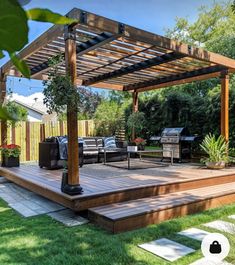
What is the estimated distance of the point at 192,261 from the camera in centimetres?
295

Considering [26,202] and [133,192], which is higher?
[133,192]

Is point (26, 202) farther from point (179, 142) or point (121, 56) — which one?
point (179, 142)

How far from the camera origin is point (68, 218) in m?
4.46

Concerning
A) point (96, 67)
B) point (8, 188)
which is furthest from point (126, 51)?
point (8, 188)

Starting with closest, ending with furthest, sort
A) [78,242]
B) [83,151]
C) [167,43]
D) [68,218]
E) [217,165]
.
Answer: [78,242]
[68,218]
[167,43]
[217,165]
[83,151]

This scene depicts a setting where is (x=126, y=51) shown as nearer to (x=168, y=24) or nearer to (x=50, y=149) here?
(x=50, y=149)

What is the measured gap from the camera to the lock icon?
1418mm

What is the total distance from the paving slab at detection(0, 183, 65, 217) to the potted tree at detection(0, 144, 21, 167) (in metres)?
1.10

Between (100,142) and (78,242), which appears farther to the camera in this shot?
(100,142)

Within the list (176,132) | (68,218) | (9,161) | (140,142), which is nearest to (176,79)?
(176,132)

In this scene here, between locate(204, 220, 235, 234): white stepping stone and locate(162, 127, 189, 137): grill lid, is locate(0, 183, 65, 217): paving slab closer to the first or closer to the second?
locate(204, 220, 235, 234): white stepping stone

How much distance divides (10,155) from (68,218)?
397 cm

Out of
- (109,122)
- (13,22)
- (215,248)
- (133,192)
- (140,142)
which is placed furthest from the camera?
(109,122)

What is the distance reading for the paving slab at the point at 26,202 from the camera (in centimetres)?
489
